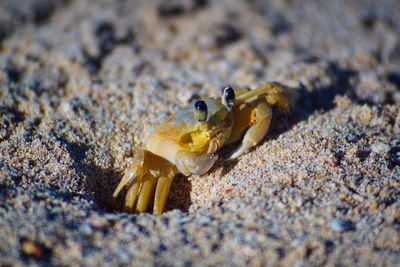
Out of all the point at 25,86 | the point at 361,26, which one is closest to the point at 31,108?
the point at 25,86

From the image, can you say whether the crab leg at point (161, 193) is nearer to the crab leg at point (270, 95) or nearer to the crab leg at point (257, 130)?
the crab leg at point (257, 130)

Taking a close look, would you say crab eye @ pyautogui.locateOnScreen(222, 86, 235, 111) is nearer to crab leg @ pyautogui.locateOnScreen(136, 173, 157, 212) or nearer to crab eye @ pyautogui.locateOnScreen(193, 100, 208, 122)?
crab eye @ pyautogui.locateOnScreen(193, 100, 208, 122)

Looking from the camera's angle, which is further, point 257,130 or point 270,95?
point 270,95

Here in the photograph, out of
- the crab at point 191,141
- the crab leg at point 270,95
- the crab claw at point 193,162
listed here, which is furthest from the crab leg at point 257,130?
the crab claw at point 193,162

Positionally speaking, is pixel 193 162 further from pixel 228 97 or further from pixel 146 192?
pixel 228 97

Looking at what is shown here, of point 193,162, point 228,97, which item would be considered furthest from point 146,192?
point 228,97

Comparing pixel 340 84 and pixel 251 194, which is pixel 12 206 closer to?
pixel 251 194

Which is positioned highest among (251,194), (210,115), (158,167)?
→ (210,115)
